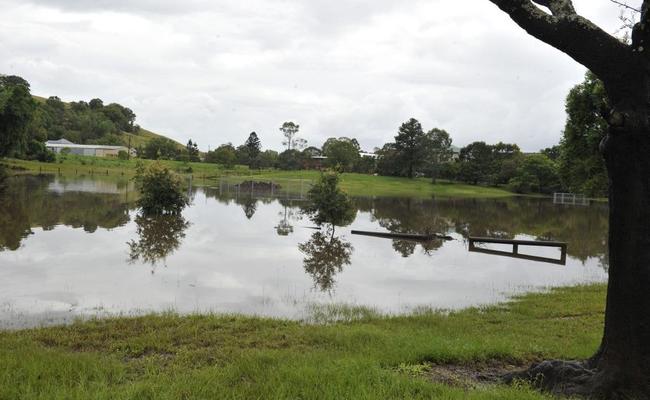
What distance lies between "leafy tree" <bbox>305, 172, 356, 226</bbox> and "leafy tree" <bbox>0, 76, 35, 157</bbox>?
163 feet

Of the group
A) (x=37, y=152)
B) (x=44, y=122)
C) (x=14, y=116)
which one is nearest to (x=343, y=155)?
(x=37, y=152)

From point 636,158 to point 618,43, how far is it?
1.22 m

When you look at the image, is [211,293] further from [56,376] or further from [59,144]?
[59,144]

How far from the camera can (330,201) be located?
29656mm

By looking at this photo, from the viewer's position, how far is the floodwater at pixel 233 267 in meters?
12.9

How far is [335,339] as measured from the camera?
8.71 metres

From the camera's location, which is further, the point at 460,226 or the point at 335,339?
the point at 460,226

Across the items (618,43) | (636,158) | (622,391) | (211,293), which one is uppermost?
(618,43)

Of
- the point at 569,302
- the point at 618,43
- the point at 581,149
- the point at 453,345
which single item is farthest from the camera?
the point at 581,149

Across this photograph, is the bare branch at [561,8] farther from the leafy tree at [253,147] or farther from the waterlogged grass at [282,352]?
the leafy tree at [253,147]

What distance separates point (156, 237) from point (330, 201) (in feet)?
33.4

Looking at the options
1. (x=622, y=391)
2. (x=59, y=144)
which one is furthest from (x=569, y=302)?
(x=59, y=144)

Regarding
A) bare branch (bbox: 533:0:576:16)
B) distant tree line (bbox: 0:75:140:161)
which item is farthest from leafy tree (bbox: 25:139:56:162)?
bare branch (bbox: 533:0:576:16)

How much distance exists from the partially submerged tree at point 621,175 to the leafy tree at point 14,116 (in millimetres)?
68928
